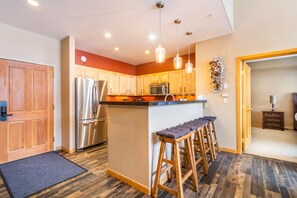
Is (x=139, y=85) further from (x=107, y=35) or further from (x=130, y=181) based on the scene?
(x=130, y=181)

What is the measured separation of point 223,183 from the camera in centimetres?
212

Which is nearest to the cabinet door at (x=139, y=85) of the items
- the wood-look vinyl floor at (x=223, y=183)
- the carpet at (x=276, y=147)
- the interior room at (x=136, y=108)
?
the interior room at (x=136, y=108)

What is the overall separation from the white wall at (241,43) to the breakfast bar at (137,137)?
1.55 meters

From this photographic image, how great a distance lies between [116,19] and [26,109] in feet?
8.85

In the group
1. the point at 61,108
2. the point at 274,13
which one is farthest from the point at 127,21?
the point at 274,13

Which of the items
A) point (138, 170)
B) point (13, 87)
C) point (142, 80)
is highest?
point (142, 80)

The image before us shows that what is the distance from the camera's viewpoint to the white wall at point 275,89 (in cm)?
546

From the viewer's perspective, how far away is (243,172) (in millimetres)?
2414

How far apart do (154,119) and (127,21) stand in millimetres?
1959

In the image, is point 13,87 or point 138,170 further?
point 13,87

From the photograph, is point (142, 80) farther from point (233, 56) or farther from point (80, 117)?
point (233, 56)

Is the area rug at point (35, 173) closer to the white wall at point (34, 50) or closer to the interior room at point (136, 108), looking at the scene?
the interior room at point (136, 108)

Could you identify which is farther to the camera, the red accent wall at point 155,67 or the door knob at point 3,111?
the red accent wall at point 155,67

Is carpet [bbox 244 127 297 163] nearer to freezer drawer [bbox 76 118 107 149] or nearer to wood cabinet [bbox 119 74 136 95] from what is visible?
freezer drawer [bbox 76 118 107 149]
